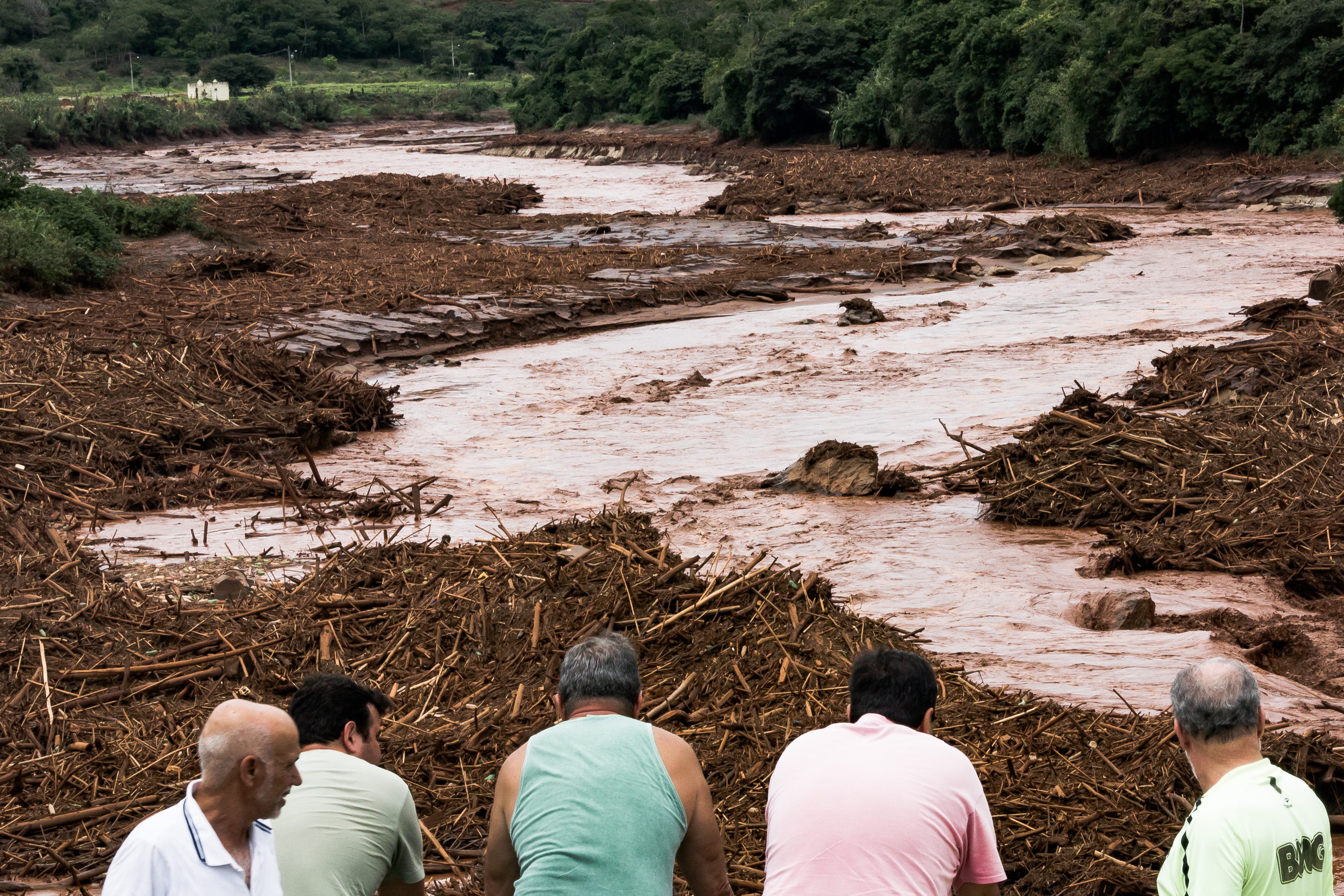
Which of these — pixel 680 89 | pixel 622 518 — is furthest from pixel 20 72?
pixel 622 518

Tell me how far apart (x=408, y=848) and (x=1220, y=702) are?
211 cm

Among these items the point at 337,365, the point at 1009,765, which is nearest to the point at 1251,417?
the point at 1009,765

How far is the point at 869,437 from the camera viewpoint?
1399cm

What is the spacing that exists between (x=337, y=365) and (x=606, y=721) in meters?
15.5

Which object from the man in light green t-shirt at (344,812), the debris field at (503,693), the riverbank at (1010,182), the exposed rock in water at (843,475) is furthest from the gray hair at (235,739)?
the riverbank at (1010,182)

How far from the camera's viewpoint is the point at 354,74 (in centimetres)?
14012

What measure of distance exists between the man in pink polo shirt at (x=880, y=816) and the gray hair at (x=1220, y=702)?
1.82 ft

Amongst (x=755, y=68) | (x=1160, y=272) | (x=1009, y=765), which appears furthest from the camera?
(x=755, y=68)

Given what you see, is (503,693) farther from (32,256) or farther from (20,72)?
(20,72)

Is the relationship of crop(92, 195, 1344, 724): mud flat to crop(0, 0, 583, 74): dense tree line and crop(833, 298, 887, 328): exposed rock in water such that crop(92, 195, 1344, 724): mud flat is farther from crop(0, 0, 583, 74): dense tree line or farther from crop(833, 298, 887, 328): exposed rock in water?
crop(0, 0, 583, 74): dense tree line

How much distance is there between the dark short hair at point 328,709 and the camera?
3498mm

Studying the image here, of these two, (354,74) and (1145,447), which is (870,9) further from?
(354,74)

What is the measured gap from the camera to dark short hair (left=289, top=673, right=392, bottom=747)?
11.5ft

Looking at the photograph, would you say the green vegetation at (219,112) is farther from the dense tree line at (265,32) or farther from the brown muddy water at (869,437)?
the brown muddy water at (869,437)
